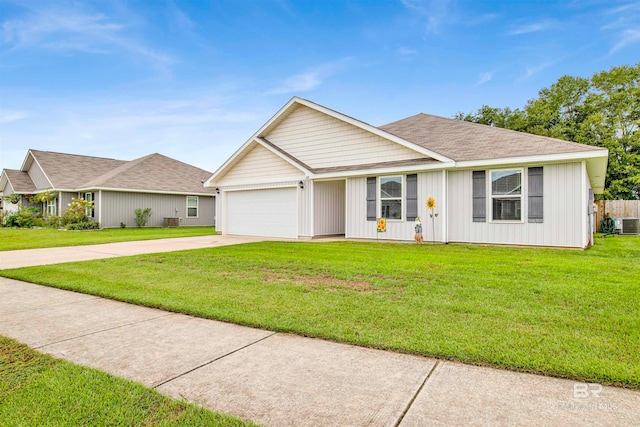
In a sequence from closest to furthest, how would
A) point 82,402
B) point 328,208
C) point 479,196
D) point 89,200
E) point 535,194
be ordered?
point 82,402, point 535,194, point 479,196, point 328,208, point 89,200

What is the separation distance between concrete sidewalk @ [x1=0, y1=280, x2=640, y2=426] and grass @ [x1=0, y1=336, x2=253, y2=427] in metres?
0.14

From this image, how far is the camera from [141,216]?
2267 cm

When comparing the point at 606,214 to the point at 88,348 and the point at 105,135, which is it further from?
the point at 105,135

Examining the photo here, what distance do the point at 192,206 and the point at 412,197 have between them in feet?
59.2

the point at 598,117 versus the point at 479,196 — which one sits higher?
the point at 598,117

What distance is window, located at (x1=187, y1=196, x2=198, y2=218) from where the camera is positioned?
999 inches

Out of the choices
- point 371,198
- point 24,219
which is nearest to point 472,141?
point 371,198

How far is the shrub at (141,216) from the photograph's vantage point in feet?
74.0

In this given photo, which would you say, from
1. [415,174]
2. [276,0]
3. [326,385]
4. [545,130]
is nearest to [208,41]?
[276,0]

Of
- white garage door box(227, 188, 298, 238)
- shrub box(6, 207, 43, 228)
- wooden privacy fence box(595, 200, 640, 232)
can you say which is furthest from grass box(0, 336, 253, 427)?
shrub box(6, 207, 43, 228)

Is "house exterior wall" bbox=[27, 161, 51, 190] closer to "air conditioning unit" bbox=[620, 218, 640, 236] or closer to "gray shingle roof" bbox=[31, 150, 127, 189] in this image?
"gray shingle roof" bbox=[31, 150, 127, 189]

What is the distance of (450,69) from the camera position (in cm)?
1855

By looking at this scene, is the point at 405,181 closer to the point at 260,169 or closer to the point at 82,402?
the point at 260,169

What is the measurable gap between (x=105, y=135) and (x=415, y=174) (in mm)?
21556
